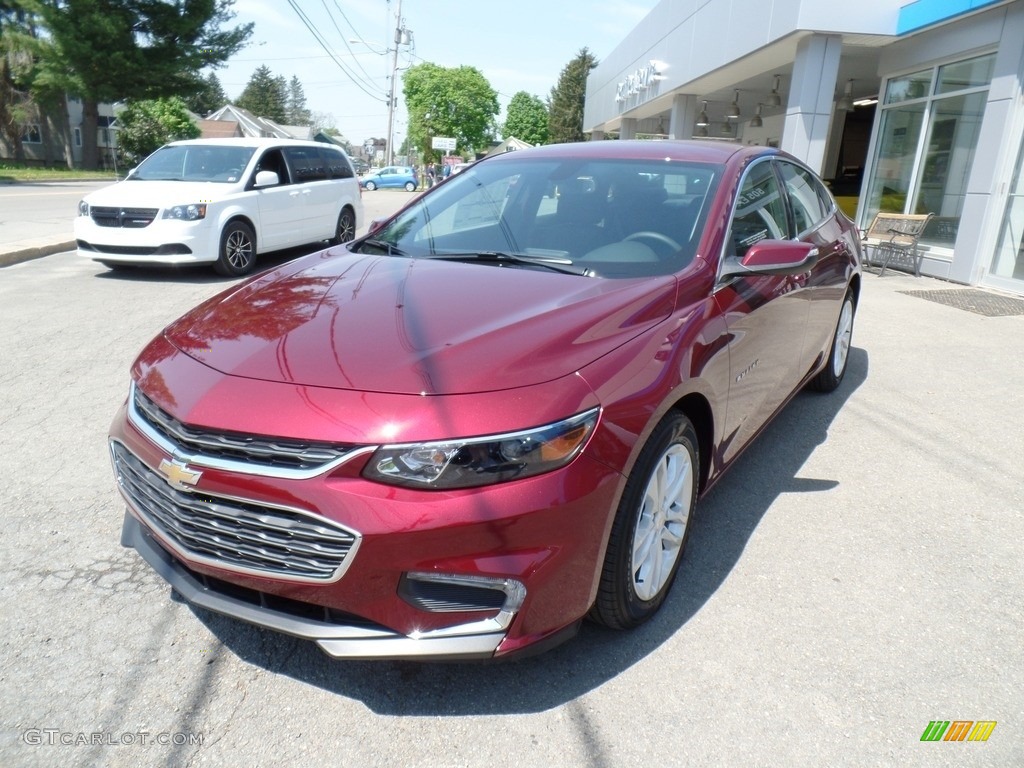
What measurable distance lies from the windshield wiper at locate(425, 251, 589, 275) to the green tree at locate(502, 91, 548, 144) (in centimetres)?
10408

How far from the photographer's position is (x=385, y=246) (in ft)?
11.7

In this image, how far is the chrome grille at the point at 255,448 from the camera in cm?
200

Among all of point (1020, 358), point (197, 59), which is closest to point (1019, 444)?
point (1020, 358)

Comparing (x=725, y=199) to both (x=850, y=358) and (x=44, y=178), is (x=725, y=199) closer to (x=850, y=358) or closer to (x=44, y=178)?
(x=850, y=358)

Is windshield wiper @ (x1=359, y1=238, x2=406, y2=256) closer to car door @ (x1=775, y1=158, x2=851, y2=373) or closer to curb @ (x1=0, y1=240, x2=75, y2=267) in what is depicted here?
car door @ (x1=775, y1=158, x2=851, y2=373)

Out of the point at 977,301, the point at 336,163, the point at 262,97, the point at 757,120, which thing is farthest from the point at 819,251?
the point at 262,97

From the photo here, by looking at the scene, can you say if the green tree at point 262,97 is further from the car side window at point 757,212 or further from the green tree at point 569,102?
the car side window at point 757,212

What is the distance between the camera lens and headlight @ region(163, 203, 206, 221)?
8.65 m

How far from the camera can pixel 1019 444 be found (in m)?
4.58

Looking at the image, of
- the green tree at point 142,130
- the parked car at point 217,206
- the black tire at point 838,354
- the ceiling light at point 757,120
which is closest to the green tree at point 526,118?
the green tree at point 142,130

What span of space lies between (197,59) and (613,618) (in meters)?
40.2

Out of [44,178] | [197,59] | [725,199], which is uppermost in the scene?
[197,59]

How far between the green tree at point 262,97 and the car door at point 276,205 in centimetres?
10914

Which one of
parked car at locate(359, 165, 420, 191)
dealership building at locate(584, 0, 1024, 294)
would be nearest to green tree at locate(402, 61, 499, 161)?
parked car at locate(359, 165, 420, 191)
